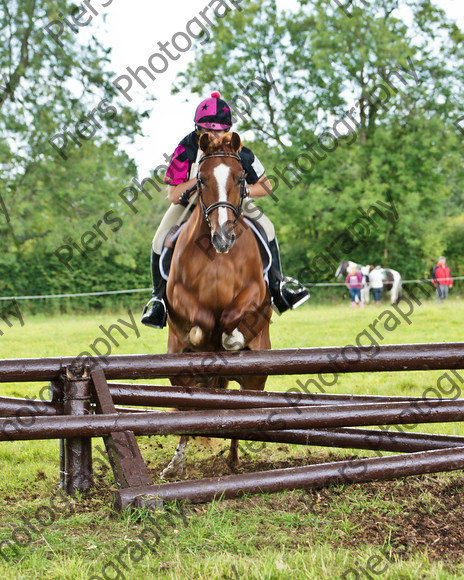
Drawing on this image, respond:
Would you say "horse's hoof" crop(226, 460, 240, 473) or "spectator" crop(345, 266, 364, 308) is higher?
"horse's hoof" crop(226, 460, 240, 473)

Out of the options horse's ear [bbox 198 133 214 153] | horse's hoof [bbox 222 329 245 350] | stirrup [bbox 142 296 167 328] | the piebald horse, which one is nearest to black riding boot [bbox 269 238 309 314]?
horse's hoof [bbox 222 329 245 350]

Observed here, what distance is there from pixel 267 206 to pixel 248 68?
20.4ft

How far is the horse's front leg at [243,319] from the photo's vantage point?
436 cm

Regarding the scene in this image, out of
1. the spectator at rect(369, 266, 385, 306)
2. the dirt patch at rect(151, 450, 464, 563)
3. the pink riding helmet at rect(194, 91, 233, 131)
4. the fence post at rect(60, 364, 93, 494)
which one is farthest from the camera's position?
the spectator at rect(369, 266, 385, 306)

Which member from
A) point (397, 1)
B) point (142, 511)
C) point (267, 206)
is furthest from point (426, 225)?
point (142, 511)

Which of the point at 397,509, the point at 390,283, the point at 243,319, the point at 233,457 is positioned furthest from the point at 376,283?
the point at 397,509

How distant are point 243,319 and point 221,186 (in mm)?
945

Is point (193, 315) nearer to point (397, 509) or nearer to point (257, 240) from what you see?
point (257, 240)

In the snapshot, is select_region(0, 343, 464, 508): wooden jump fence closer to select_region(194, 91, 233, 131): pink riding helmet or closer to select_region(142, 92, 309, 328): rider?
select_region(142, 92, 309, 328): rider

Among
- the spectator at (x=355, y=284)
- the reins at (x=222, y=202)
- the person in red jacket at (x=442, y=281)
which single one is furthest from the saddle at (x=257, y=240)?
the person in red jacket at (x=442, y=281)

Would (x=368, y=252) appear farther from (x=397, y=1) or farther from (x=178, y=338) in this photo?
(x=178, y=338)

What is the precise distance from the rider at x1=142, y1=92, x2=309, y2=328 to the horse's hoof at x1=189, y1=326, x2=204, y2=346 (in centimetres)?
52

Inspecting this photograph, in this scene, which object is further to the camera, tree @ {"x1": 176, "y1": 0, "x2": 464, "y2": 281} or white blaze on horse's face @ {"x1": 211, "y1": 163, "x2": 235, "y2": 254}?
tree @ {"x1": 176, "y1": 0, "x2": 464, "y2": 281}

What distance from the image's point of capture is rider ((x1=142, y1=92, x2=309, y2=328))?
4.65 metres
